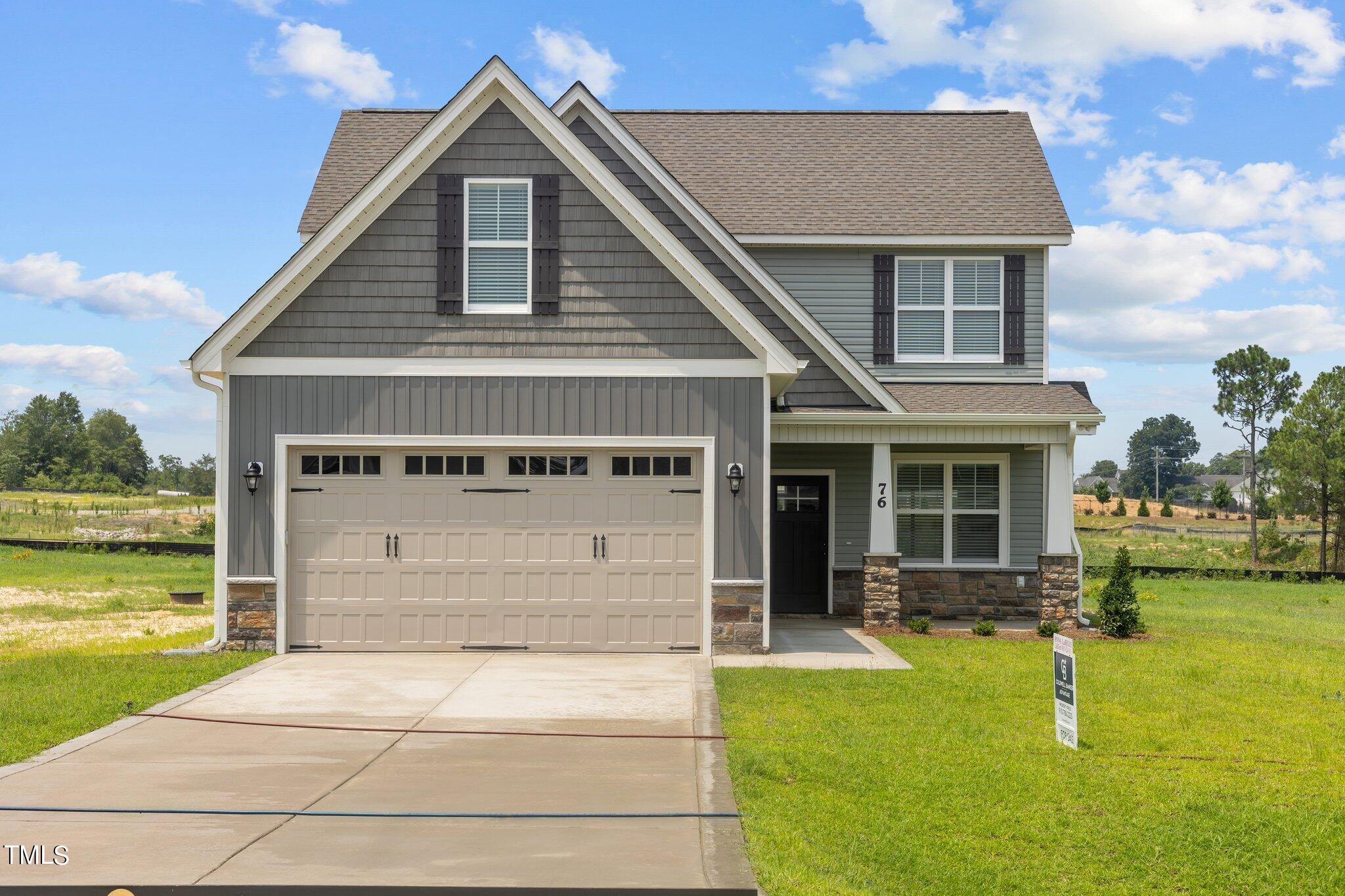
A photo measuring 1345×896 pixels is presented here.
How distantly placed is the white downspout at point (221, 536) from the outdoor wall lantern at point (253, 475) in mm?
296

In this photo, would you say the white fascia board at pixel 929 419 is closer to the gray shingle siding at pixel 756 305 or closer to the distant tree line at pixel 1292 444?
the gray shingle siding at pixel 756 305

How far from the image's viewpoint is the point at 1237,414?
1569 inches

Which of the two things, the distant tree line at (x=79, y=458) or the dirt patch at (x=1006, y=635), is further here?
the distant tree line at (x=79, y=458)

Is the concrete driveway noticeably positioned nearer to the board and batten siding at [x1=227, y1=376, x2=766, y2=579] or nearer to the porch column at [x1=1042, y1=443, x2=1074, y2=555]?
the board and batten siding at [x1=227, y1=376, x2=766, y2=579]

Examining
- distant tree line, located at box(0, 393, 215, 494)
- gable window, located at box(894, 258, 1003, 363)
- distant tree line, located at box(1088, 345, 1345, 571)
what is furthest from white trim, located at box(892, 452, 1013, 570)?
distant tree line, located at box(0, 393, 215, 494)

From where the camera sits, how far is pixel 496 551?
12.6m

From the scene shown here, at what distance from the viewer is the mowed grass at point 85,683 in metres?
8.54

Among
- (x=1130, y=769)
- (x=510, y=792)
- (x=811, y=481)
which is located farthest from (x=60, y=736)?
(x=811, y=481)

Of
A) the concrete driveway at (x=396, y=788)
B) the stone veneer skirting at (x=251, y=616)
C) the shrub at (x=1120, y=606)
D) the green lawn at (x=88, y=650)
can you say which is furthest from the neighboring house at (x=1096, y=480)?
the concrete driveway at (x=396, y=788)

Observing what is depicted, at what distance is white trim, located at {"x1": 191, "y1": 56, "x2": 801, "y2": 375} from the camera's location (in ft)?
39.6

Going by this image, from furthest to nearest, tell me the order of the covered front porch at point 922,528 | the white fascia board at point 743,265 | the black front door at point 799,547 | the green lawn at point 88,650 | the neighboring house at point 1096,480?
1. the neighboring house at point 1096,480
2. the black front door at point 799,547
3. the covered front porch at point 922,528
4. the white fascia board at point 743,265
5. the green lawn at point 88,650

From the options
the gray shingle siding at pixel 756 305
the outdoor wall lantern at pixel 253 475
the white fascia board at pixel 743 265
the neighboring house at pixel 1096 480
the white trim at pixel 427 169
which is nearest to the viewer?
the white trim at pixel 427 169

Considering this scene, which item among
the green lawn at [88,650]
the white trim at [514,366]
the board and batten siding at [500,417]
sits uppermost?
the white trim at [514,366]

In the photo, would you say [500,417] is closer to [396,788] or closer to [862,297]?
[396,788]
